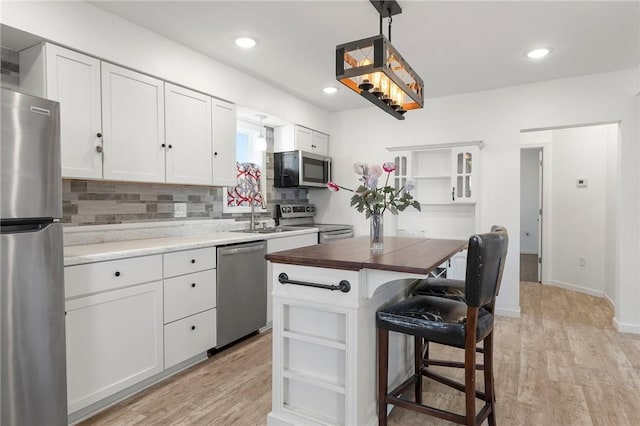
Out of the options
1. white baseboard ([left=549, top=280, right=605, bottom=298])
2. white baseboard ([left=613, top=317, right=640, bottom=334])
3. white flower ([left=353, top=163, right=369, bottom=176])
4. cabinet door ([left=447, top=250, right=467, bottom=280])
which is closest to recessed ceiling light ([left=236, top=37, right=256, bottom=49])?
white flower ([left=353, top=163, right=369, bottom=176])

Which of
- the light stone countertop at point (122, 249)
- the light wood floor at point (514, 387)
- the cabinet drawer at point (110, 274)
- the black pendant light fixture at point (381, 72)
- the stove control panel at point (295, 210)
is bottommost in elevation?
the light wood floor at point (514, 387)

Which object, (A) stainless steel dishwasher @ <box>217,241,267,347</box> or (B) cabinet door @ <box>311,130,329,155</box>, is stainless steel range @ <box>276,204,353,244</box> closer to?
(B) cabinet door @ <box>311,130,329,155</box>

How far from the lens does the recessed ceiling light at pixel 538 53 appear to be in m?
2.99

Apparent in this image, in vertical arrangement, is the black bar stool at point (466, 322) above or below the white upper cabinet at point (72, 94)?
below

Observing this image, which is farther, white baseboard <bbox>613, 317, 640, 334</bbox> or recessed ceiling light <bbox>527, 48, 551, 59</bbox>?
white baseboard <bbox>613, 317, 640, 334</bbox>

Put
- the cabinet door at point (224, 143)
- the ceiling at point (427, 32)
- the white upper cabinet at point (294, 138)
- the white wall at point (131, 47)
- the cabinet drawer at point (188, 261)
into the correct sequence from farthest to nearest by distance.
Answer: the white upper cabinet at point (294, 138)
the cabinet door at point (224, 143)
the cabinet drawer at point (188, 261)
the ceiling at point (427, 32)
the white wall at point (131, 47)

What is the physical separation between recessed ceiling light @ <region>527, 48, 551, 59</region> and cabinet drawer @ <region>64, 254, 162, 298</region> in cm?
334

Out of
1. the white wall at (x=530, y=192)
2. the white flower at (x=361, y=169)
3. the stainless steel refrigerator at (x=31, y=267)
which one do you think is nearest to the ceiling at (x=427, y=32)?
the white flower at (x=361, y=169)

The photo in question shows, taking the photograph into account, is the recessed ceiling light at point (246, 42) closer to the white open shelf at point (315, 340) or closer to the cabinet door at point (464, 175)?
the white open shelf at point (315, 340)

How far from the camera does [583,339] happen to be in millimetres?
3213

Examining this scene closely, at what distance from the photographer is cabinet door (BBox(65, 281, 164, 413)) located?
1932 mm

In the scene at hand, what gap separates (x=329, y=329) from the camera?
1814mm

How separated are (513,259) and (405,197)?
7.77ft

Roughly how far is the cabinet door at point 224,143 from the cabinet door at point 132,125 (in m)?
0.52
